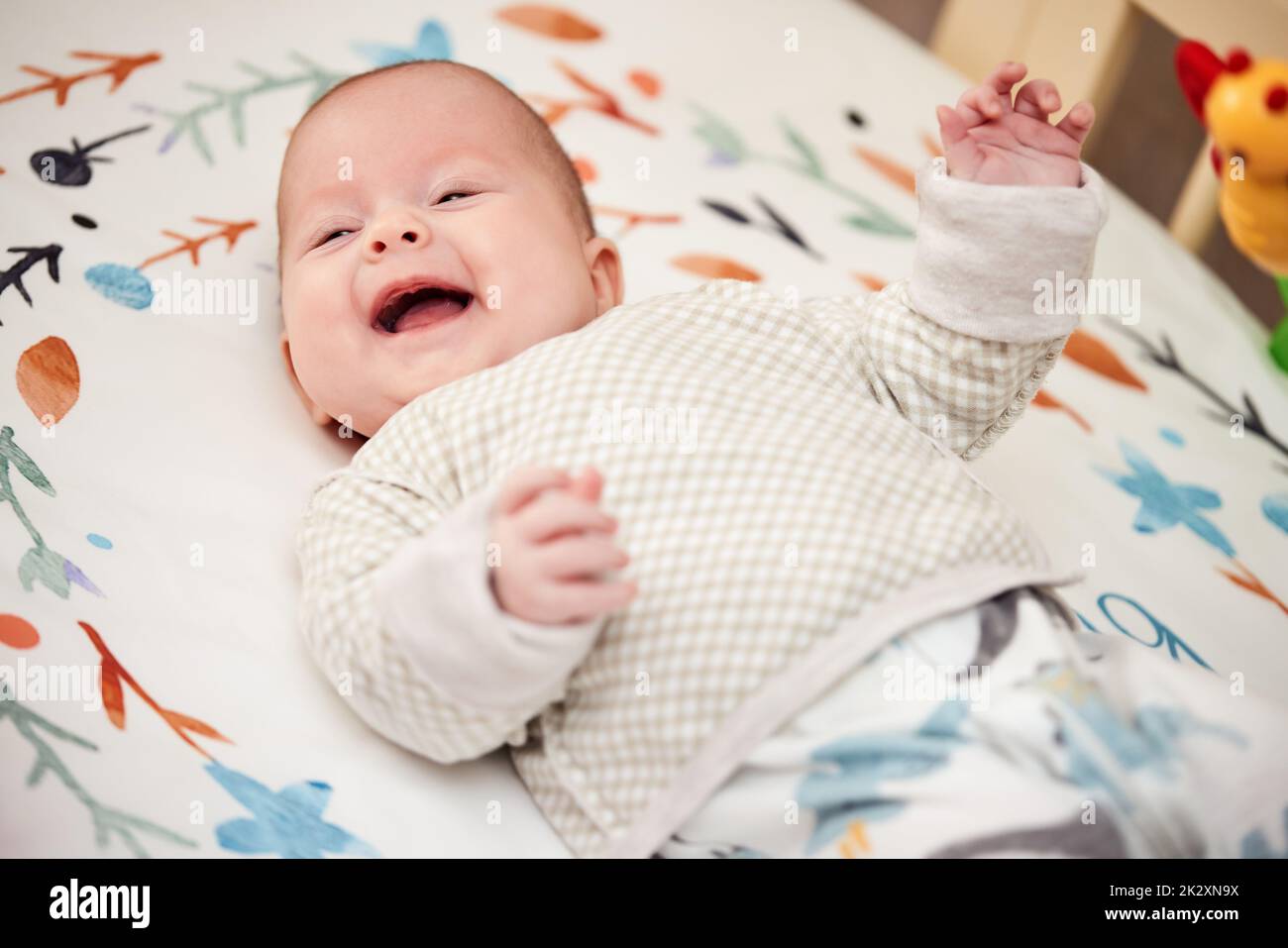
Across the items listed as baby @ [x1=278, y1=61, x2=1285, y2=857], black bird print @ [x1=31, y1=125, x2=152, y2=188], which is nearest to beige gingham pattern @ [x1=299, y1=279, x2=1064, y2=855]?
baby @ [x1=278, y1=61, x2=1285, y2=857]

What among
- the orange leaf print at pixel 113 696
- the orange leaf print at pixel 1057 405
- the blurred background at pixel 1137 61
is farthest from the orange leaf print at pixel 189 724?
the blurred background at pixel 1137 61

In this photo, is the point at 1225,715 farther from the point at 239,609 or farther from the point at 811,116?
the point at 811,116

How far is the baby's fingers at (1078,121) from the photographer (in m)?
0.89

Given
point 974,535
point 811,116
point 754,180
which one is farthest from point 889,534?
point 811,116

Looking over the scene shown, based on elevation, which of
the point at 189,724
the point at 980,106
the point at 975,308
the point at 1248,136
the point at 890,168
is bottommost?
the point at 189,724

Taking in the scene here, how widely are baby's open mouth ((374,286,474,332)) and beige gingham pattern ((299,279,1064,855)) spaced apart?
8 cm

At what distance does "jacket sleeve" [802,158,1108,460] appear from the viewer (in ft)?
2.93

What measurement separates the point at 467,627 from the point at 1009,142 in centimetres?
50

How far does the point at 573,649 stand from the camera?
71 cm

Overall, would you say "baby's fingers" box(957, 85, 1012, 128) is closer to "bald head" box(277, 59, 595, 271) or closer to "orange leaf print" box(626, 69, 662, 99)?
"bald head" box(277, 59, 595, 271)

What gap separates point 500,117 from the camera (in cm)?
104

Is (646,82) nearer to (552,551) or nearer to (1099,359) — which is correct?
(1099,359)

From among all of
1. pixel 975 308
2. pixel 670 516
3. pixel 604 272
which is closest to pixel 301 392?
pixel 604 272
